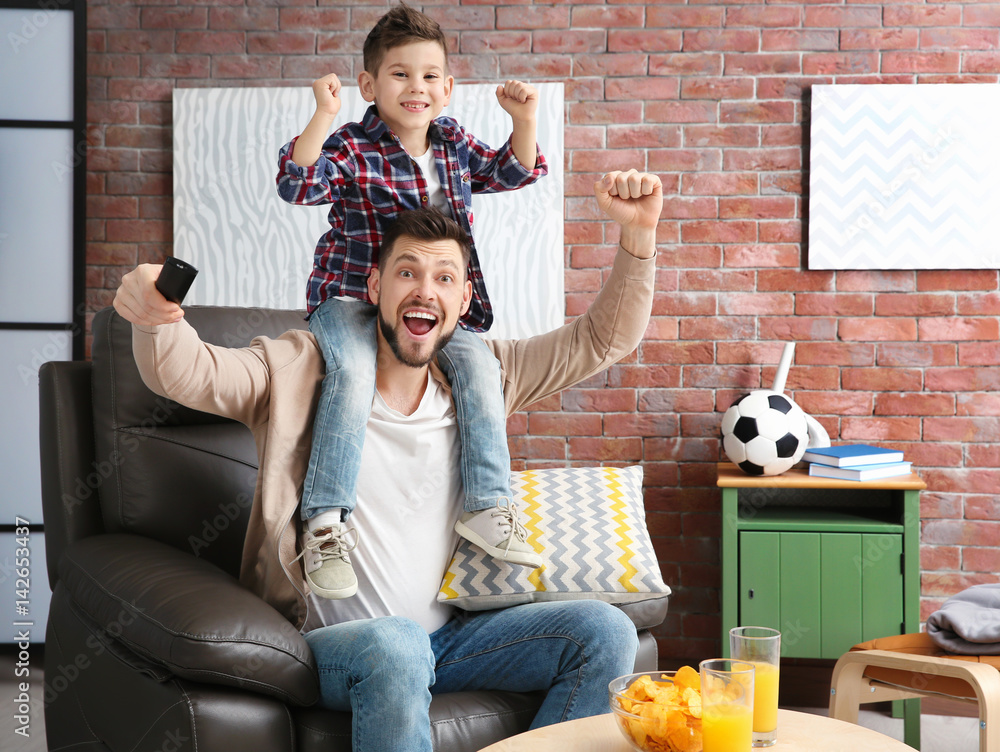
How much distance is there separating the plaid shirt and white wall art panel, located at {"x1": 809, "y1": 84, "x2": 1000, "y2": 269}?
1.29 metres

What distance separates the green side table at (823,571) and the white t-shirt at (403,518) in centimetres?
102

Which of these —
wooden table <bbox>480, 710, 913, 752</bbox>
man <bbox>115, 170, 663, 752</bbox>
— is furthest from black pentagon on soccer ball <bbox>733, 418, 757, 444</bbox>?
wooden table <bbox>480, 710, 913, 752</bbox>

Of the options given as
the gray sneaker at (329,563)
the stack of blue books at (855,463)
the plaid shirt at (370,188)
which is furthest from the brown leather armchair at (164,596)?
the stack of blue books at (855,463)

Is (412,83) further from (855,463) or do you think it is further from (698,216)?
(855,463)

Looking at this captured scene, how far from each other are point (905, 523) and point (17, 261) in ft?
9.59

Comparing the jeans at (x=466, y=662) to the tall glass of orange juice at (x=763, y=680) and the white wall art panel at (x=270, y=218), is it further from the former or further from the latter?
the white wall art panel at (x=270, y=218)

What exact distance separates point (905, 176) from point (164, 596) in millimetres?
2485

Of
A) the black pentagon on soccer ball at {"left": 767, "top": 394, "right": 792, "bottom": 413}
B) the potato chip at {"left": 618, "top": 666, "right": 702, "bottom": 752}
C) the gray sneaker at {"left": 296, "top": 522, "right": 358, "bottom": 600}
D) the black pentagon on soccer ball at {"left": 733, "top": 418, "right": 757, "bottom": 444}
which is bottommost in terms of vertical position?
the potato chip at {"left": 618, "top": 666, "right": 702, "bottom": 752}

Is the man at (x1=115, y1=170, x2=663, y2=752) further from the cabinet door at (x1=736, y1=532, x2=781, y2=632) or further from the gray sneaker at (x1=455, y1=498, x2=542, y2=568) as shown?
the cabinet door at (x1=736, y1=532, x2=781, y2=632)

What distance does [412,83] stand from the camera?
1634 mm

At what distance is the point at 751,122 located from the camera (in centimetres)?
263

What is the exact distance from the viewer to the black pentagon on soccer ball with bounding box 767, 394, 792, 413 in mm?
2324

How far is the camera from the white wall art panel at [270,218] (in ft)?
8.77

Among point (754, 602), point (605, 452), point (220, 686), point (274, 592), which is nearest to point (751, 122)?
point (605, 452)
